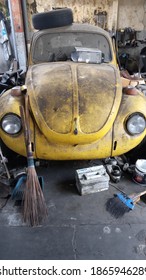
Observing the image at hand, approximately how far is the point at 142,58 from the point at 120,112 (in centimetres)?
613

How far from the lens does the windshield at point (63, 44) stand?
372 cm

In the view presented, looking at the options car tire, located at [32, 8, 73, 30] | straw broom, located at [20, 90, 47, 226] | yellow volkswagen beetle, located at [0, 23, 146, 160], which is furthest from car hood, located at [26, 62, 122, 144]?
car tire, located at [32, 8, 73, 30]

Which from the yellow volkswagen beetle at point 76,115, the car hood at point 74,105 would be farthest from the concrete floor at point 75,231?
the car hood at point 74,105

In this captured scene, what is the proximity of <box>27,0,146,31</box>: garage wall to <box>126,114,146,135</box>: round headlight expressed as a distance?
715cm

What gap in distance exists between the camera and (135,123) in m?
2.55

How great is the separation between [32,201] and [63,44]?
271 centimetres

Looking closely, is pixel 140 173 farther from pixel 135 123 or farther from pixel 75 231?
pixel 75 231

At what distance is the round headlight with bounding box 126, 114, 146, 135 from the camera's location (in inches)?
100

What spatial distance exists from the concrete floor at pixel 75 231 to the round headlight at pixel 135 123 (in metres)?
0.77

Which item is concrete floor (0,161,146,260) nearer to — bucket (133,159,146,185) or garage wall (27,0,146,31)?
bucket (133,159,146,185)

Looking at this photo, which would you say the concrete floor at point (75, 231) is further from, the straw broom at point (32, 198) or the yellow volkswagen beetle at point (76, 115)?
the yellow volkswagen beetle at point (76, 115)
